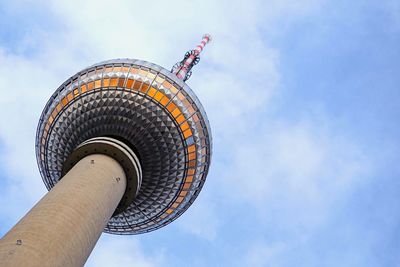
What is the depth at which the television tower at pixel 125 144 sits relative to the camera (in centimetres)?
2212

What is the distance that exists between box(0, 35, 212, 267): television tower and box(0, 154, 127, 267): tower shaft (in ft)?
0.25

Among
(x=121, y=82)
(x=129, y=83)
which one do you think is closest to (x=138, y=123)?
(x=129, y=83)

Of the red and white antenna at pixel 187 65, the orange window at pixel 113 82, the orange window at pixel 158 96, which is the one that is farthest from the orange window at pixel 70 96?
the red and white antenna at pixel 187 65

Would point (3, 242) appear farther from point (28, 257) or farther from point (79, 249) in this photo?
point (79, 249)

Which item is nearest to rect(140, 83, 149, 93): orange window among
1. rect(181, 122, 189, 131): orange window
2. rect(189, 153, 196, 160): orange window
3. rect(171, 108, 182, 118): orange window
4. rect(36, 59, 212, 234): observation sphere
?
rect(36, 59, 212, 234): observation sphere

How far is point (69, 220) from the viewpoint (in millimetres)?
18219

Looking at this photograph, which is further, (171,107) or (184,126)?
(184,126)

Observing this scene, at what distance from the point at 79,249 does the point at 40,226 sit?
2.14 meters

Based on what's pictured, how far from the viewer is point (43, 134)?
29.9 metres

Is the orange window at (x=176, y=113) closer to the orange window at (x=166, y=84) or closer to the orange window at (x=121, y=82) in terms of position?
the orange window at (x=166, y=84)

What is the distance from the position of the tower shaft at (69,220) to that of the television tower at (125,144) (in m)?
0.08

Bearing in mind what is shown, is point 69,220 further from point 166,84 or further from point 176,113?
point 166,84

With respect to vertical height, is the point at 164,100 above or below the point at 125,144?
above

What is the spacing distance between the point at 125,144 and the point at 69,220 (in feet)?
27.5
